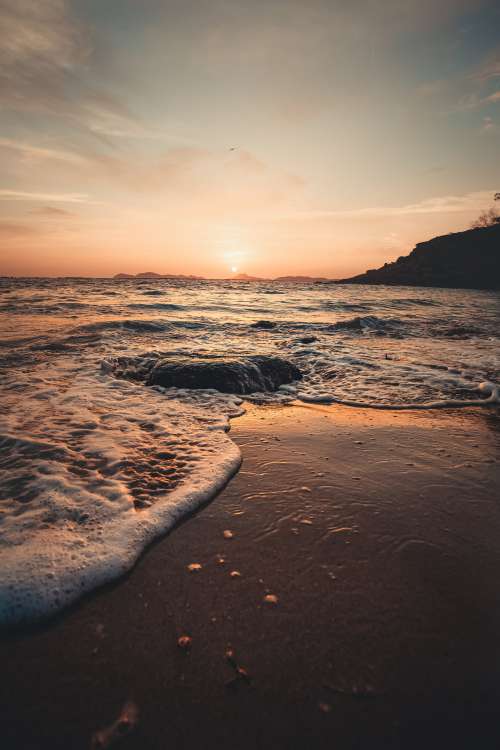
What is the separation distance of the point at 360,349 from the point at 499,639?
27.1ft

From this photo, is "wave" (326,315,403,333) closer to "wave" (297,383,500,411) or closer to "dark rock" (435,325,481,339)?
"dark rock" (435,325,481,339)

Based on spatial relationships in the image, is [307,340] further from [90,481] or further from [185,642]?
[185,642]

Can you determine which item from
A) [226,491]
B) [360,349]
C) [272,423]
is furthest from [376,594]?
[360,349]

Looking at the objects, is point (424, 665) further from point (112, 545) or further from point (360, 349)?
point (360, 349)

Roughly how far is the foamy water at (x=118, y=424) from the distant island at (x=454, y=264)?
7727 centimetres

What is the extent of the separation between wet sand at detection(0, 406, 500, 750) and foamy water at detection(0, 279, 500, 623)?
0.91ft

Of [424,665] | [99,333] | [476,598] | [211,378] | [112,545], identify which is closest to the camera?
[424,665]

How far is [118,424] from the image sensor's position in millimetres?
4277

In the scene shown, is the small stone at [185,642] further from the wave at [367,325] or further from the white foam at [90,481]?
the wave at [367,325]

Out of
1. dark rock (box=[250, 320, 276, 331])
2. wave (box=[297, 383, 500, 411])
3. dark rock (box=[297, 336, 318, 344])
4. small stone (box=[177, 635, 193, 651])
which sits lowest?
small stone (box=[177, 635, 193, 651])

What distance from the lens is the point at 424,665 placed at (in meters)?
1.55

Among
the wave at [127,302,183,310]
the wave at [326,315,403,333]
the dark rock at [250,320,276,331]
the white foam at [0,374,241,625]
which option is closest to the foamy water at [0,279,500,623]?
the white foam at [0,374,241,625]

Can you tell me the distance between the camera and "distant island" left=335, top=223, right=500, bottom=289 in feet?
254

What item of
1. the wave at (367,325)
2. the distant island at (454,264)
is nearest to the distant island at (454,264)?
the distant island at (454,264)
